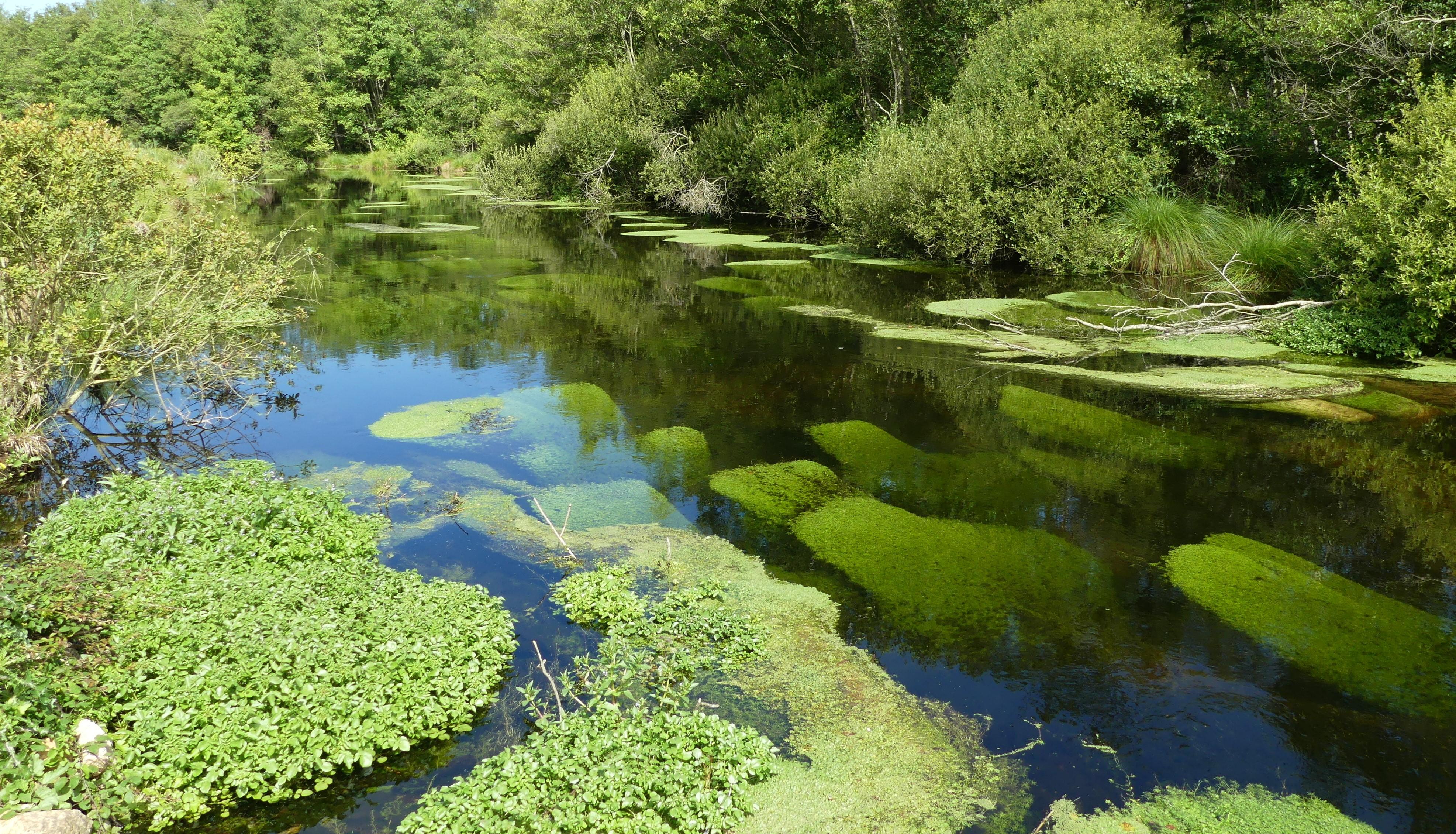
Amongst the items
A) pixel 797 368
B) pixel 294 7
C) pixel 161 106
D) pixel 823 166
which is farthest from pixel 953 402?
pixel 294 7

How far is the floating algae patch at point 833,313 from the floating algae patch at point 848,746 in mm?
8850

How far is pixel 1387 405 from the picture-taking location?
9930 mm

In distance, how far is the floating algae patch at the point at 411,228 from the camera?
83.8 feet

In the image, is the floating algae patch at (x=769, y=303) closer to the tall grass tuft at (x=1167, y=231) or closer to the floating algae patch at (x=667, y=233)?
the tall grass tuft at (x=1167, y=231)

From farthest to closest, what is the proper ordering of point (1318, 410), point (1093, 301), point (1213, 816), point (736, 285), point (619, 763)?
point (736, 285)
point (1093, 301)
point (1318, 410)
point (1213, 816)
point (619, 763)

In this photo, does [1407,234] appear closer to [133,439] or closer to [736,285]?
[736,285]

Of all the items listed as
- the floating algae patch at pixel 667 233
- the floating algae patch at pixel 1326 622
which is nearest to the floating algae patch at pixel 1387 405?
the floating algae patch at pixel 1326 622

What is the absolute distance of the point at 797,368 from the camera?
12.0 m

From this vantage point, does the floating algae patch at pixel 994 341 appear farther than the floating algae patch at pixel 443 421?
Yes

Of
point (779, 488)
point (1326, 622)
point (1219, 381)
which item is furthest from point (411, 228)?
point (1326, 622)

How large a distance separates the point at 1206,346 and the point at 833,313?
217 inches

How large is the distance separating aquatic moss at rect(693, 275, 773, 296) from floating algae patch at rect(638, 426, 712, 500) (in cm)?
780

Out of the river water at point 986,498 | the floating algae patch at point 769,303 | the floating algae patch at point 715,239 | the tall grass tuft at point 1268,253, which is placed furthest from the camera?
the floating algae patch at point 715,239

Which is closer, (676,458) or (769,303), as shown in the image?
(676,458)
